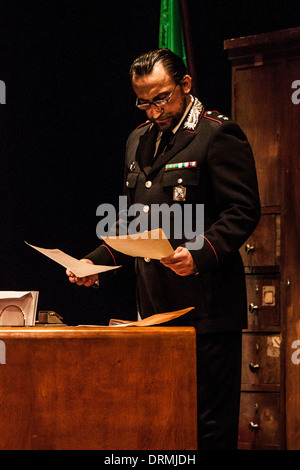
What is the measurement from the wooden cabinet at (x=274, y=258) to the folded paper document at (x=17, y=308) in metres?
1.31

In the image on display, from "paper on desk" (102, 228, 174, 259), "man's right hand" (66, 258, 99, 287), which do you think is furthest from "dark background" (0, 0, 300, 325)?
"paper on desk" (102, 228, 174, 259)

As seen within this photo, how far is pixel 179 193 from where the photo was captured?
64.4 inches

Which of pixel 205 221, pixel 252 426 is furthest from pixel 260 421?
pixel 205 221

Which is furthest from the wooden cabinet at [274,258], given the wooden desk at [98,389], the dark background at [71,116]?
the wooden desk at [98,389]

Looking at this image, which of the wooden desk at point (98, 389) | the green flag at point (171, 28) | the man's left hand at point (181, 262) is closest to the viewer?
the wooden desk at point (98, 389)

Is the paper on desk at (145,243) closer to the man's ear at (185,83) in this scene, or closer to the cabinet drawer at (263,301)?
the man's ear at (185,83)

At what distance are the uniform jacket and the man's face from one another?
0.04 metres

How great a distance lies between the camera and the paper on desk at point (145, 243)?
1.21 meters

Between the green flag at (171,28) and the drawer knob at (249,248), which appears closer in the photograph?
the drawer knob at (249,248)

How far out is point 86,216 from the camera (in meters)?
Answer: 2.83

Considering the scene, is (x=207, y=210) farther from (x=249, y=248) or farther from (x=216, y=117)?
(x=249, y=248)

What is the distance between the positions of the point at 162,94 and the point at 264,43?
3.47ft

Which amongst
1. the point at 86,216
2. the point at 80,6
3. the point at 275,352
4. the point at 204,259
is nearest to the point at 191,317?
the point at 204,259
